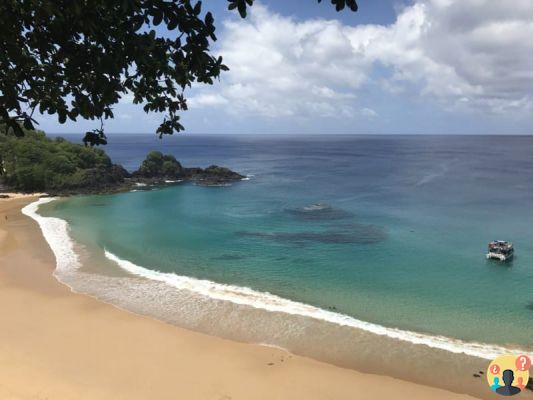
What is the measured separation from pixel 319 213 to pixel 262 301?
29.0 m

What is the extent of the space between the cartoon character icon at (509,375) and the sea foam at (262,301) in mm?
1525

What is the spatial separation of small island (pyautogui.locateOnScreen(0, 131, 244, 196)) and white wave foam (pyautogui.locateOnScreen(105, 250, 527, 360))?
142 feet

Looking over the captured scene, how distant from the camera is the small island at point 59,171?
70938mm

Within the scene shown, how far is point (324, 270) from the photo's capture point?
32.1 m

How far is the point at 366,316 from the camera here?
24406 mm

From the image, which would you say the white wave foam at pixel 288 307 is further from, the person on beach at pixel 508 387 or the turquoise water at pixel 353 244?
the person on beach at pixel 508 387

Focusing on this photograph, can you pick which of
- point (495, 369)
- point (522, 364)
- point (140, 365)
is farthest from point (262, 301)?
point (522, 364)

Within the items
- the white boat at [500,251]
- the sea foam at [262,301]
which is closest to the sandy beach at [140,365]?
the sea foam at [262,301]

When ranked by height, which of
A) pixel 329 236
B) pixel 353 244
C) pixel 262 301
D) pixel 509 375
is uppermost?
pixel 329 236

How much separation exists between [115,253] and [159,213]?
18080 mm

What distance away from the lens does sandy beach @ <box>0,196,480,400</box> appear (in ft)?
55.3

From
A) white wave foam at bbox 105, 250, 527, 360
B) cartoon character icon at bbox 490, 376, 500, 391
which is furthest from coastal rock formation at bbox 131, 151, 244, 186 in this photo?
cartoon character icon at bbox 490, 376, 500, 391

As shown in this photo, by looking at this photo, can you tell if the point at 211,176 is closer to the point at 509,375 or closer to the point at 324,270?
the point at 324,270

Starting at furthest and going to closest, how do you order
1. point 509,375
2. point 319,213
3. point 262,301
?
point 319,213 < point 262,301 < point 509,375
